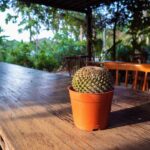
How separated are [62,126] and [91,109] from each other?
0.18 meters

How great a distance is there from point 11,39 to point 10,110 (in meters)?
8.64

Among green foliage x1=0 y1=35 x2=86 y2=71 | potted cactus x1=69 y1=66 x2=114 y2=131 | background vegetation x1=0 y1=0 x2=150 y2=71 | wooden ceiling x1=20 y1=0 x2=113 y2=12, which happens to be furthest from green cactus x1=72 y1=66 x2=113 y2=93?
green foliage x1=0 y1=35 x2=86 y2=71

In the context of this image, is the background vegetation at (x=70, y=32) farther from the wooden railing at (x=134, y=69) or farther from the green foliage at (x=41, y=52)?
the wooden railing at (x=134, y=69)

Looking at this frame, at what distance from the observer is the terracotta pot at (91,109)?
1102mm

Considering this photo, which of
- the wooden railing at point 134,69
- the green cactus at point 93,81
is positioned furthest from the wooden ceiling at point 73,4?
the green cactus at point 93,81

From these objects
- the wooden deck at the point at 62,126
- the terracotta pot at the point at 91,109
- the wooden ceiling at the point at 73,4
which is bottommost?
the wooden deck at the point at 62,126

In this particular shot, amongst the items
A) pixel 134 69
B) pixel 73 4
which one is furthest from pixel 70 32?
pixel 134 69

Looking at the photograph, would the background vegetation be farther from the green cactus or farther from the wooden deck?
the green cactus

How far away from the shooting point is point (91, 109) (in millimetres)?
1110

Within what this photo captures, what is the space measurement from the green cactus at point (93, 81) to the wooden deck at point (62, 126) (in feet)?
0.61

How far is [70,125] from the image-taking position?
3.97 ft

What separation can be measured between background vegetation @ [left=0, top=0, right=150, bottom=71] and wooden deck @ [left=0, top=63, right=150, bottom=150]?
482 centimetres

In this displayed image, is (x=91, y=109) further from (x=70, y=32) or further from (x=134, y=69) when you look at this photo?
(x=70, y=32)

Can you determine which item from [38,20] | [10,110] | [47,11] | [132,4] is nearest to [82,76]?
[10,110]
